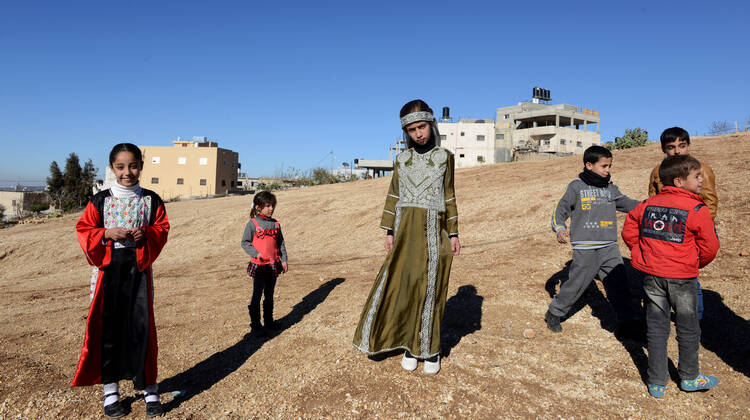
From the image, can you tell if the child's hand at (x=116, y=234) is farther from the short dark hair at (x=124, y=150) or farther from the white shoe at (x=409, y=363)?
the white shoe at (x=409, y=363)

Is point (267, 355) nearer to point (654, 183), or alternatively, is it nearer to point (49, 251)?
point (654, 183)

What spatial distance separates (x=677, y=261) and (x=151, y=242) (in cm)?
361

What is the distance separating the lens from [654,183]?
13.9ft

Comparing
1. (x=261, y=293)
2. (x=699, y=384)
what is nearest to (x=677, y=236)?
(x=699, y=384)

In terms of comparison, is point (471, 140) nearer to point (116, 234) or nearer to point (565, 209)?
point (565, 209)

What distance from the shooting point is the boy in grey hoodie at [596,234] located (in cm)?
408

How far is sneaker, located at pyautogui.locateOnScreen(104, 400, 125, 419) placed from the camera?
288 cm

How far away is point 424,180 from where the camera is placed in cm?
349

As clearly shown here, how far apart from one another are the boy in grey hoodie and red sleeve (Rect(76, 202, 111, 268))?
3741 mm

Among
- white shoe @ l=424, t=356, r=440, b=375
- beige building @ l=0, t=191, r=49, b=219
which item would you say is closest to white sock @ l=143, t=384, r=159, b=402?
white shoe @ l=424, t=356, r=440, b=375

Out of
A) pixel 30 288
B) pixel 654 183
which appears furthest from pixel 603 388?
pixel 30 288

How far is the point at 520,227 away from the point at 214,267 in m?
7.38

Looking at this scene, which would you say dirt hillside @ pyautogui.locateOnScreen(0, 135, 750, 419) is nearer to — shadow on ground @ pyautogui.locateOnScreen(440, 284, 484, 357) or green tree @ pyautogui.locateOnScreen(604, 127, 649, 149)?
shadow on ground @ pyautogui.locateOnScreen(440, 284, 484, 357)

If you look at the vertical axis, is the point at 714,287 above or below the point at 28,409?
above
